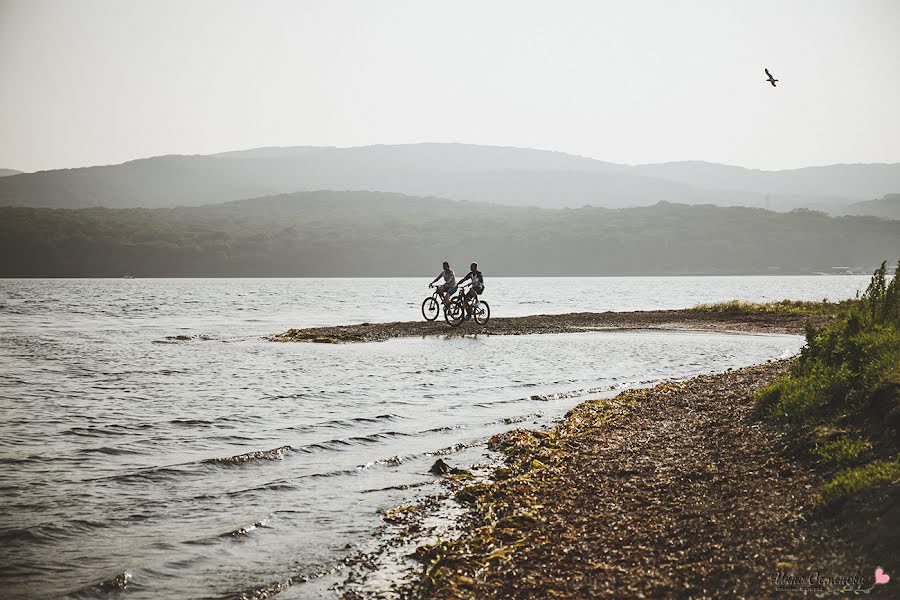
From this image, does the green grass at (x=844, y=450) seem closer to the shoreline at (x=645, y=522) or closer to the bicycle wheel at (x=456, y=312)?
the shoreline at (x=645, y=522)

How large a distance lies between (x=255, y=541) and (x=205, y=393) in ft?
40.0

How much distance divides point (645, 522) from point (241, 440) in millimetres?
8795

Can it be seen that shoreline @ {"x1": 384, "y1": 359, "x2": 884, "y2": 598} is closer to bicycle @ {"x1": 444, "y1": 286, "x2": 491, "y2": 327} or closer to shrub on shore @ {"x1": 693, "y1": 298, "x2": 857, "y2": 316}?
bicycle @ {"x1": 444, "y1": 286, "x2": 491, "y2": 327}

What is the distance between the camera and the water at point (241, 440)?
7633mm

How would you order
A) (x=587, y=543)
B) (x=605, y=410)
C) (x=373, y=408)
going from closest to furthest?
(x=587, y=543)
(x=605, y=410)
(x=373, y=408)

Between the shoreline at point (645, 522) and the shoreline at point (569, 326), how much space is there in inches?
962

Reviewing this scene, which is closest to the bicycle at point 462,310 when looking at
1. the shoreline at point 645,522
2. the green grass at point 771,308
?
the green grass at point 771,308

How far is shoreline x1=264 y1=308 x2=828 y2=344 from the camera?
36062 mm

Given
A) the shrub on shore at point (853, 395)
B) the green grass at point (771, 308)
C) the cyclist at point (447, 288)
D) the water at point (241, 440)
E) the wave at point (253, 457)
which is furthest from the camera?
the green grass at point (771, 308)

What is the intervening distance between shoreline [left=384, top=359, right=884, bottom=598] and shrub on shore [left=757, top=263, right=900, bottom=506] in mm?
370

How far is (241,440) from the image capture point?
1347cm

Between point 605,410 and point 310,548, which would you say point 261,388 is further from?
point 310,548

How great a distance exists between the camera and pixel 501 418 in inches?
602

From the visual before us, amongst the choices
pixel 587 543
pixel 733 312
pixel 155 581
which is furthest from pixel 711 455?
pixel 733 312
